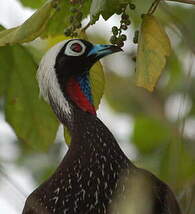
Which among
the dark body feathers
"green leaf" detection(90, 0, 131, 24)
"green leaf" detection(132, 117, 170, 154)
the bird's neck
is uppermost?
"green leaf" detection(90, 0, 131, 24)

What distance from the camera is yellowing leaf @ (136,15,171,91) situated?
2629mm

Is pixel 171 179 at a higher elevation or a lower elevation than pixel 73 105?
higher

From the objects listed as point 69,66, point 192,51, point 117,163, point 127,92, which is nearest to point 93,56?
point 69,66

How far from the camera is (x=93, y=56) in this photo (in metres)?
3.44

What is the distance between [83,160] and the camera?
3289 millimetres

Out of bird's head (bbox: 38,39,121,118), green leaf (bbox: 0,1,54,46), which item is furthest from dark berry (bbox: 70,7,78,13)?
bird's head (bbox: 38,39,121,118)

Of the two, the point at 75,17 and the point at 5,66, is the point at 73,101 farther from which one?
the point at 75,17

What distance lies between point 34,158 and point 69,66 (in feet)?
5.94

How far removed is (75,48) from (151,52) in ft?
2.87

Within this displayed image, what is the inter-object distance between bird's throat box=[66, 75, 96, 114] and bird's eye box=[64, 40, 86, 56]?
0.44 feet

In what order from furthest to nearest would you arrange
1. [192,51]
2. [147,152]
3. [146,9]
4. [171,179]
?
[147,152] → [146,9] → [192,51] → [171,179]

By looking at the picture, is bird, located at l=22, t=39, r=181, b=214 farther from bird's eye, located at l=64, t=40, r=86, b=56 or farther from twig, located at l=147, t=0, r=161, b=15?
twig, located at l=147, t=0, r=161, b=15

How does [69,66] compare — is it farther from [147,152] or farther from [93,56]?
[147,152]

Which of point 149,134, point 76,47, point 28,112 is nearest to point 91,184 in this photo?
point 28,112
